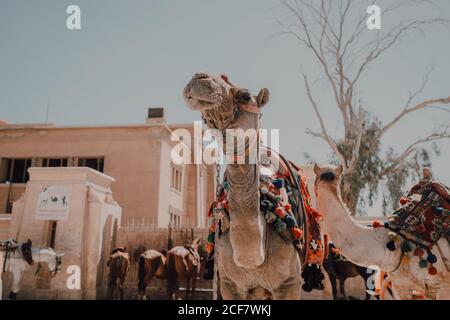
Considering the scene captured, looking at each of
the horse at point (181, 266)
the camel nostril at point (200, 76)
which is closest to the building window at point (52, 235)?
the horse at point (181, 266)

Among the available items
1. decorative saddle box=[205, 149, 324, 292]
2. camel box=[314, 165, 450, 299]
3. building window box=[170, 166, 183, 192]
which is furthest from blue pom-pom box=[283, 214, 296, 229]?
building window box=[170, 166, 183, 192]

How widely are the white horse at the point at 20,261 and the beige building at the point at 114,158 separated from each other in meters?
7.08

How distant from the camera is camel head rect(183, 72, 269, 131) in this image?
9.21 ft

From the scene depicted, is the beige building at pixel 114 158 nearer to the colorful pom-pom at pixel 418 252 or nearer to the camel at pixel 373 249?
the camel at pixel 373 249

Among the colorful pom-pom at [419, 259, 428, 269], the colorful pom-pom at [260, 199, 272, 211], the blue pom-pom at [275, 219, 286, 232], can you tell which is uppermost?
the colorful pom-pom at [260, 199, 272, 211]

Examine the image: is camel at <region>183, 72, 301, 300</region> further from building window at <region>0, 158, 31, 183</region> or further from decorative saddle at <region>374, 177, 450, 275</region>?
building window at <region>0, 158, 31, 183</region>

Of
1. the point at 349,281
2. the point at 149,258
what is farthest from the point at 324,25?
the point at 149,258

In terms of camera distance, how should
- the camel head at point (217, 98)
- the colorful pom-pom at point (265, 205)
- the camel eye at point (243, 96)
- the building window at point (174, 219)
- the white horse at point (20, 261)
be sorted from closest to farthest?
the camel head at point (217, 98), the camel eye at point (243, 96), the colorful pom-pom at point (265, 205), the white horse at point (20, 261), the building window at point (174, 219)

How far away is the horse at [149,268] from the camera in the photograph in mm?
13055

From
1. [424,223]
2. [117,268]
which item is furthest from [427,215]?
[117,268]
